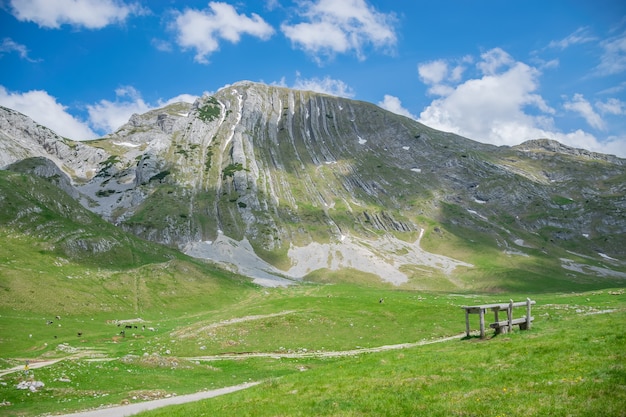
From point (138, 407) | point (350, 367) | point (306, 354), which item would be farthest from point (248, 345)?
point (350, 367)

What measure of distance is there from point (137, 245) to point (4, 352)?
10119 centimetres

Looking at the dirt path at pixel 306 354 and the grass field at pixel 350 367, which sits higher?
the grass field at pixel 350 367

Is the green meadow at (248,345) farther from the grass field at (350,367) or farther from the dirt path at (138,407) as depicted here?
the dirt path at (138,407)

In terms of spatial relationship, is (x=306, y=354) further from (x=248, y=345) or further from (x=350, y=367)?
(x=350, y=367)

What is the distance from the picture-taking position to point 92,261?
437 feet

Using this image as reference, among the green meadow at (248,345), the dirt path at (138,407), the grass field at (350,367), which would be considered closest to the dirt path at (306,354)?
the green meadow at (248,345)

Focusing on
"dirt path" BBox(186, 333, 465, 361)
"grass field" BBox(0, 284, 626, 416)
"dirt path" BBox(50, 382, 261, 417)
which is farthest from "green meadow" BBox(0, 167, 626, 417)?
"dirt path" BBox(50, 382, 261, 417)

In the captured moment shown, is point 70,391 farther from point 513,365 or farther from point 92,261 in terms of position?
point 92,261

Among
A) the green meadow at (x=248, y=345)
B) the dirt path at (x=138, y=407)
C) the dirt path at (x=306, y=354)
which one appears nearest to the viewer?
the green meadow at (x=248, y=345)

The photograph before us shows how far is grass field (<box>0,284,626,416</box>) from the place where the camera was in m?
16.9

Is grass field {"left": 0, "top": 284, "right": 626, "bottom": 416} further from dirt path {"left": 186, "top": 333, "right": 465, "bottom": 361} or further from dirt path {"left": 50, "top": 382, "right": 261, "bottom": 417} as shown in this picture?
dirt path {"left": 50, "top": 382, "right": 261, "bottom": 417}

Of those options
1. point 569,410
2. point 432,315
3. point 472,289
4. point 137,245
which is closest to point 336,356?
point 432,315

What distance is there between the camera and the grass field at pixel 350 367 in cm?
1694

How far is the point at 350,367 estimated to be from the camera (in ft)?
93.7
